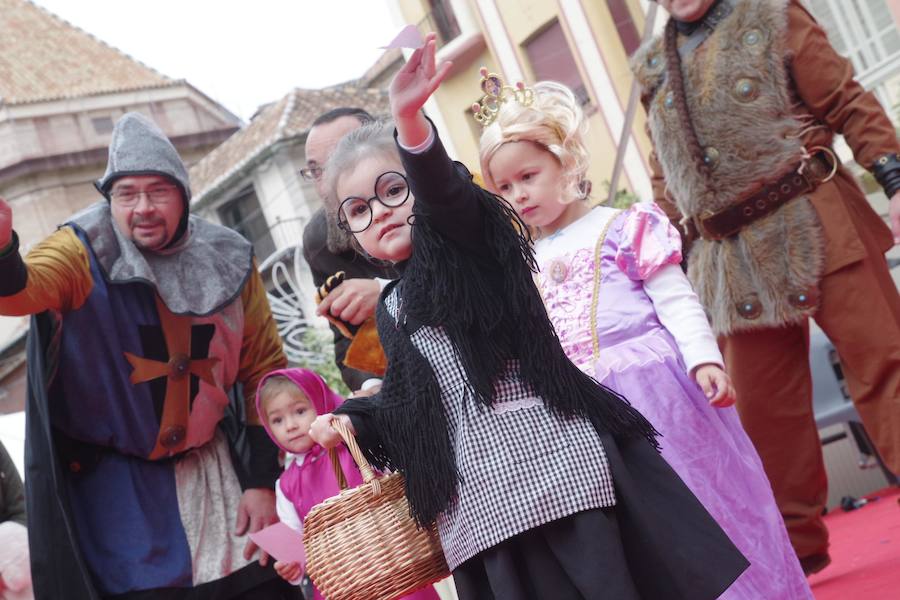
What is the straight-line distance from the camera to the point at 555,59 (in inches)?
754

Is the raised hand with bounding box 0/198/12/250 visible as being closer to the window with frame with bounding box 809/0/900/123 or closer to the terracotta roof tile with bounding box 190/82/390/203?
the window with frame with bounding box 809/0/900/123

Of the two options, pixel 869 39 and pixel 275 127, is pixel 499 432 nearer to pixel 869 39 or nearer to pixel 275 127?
pixel 869 39

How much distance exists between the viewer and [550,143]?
323 centimetres

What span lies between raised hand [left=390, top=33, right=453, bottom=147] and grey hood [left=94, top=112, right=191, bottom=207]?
4.96 feet

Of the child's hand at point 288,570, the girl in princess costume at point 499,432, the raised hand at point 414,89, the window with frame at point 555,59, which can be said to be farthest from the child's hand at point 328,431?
the window with frame at point 555,59

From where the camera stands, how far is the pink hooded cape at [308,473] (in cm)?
388

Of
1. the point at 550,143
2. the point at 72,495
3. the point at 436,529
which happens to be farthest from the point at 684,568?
the point at 72,495

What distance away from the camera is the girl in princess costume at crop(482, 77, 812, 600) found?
3.11 metres

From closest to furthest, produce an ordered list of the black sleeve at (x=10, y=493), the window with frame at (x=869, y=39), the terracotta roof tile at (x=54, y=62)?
the black sleeve at (x=10, y=493), the window with frame at (x=869, y=39), the terracotta roof tile at (x=54, y=62)

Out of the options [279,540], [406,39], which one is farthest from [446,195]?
[279,540]

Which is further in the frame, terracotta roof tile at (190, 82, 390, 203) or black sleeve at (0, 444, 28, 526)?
terracotta roof tile at (190, 82, 390, 203)

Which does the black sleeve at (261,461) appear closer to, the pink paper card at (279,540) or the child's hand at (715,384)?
the pink paper card at (279,540)

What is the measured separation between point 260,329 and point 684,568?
2.14 meters

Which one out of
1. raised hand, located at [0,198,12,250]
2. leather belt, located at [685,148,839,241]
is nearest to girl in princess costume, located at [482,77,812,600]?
leather belt, located at [685,148,839,241]
